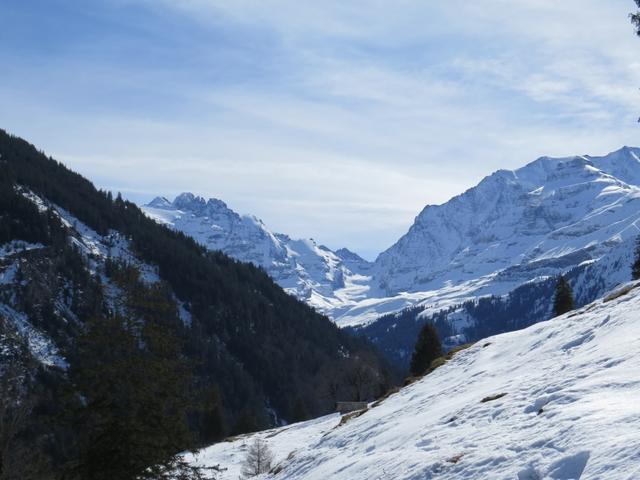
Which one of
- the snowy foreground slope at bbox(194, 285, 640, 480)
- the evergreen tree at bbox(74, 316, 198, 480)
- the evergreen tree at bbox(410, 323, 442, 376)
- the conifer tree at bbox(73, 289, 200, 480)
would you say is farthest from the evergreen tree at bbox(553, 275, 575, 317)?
the evergreen tree at bbox(74, 316, 198, 480)

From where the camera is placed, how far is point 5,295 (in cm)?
17788

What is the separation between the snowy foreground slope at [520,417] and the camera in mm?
13031

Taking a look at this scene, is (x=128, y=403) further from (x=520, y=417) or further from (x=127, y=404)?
(x=520, y=417)

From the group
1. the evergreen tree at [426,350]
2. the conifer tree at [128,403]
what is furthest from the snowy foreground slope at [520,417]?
the evergreen tree at [426,350]

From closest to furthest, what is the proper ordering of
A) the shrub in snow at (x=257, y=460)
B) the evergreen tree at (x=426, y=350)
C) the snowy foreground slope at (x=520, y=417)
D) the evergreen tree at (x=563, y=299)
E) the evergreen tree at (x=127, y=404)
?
1. the snowy foreground slope at (x=520, y=417)
2. the evergreen tree at (x=127, y=404)
3. the shrub in snow at (x=257, y=460)
4. the evergreen tree at (x=563, y=299)
5. the evergreen tree at (x=426, y=350)

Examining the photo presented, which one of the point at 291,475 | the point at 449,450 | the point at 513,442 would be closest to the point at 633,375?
the point at 513,442

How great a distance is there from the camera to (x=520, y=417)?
16766 millimetres

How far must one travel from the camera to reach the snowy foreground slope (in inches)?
513

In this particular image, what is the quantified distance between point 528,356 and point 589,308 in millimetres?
6945

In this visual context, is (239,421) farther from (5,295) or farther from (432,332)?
(5,295)

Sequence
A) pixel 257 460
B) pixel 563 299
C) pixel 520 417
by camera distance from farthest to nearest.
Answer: pixel 563 299
pixel 257 460
pixel 520 417

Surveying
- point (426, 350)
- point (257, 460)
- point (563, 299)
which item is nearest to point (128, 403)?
point (257, 460)

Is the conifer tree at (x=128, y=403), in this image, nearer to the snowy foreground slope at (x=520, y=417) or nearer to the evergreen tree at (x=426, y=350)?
the snowy foreground slope at (x=520, y=417)

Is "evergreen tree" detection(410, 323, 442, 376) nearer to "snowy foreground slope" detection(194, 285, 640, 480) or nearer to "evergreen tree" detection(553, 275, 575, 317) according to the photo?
"evergreen tree" detection(553, 275, 575, 317)
